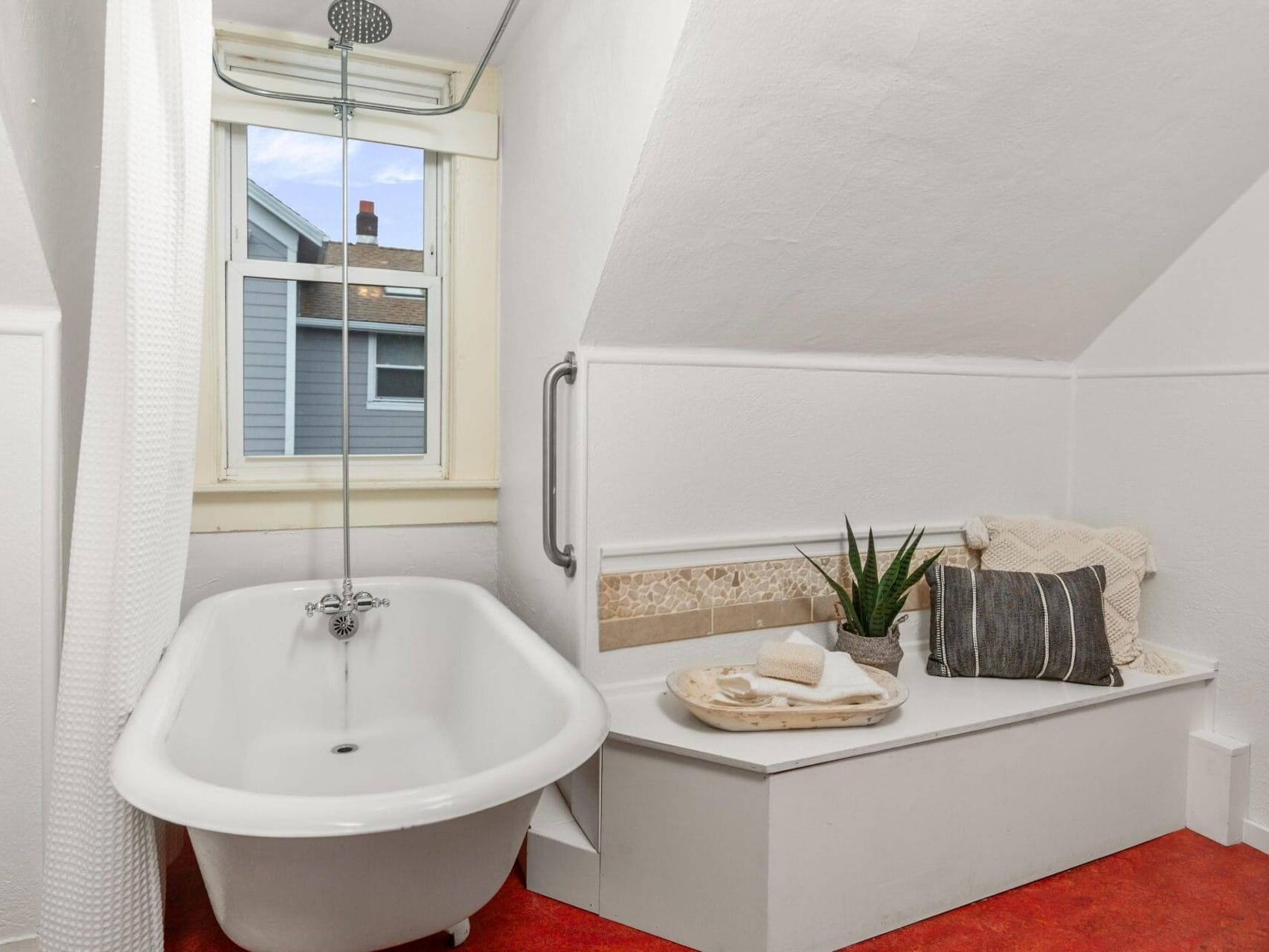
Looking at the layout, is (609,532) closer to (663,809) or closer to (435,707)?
(663,809)

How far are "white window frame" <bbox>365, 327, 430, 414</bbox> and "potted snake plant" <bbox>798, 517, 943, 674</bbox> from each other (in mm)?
1367

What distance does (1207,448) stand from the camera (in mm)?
2197

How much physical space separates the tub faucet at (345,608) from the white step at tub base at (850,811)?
741 millimetres

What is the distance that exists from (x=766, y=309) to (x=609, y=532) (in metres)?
0.64

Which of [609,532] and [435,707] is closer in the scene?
[609,532]

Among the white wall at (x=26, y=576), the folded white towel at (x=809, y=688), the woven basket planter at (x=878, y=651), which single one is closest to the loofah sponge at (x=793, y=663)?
the folded white towel at (x=809, y=688)

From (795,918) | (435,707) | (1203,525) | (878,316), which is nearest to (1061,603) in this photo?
(1203,525)

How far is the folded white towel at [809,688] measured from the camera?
68.3 inches

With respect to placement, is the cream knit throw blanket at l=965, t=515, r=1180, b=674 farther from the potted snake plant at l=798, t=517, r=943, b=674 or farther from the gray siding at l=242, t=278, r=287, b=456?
the gray siding at l=242, t=278, r=287, b=456

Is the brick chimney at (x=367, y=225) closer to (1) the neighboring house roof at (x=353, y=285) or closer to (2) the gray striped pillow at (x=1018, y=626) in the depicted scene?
(1) the neighboring house roof at (x=353, y=285)

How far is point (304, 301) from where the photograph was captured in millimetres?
2500

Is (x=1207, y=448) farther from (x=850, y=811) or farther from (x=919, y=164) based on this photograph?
(x=850, y=811)

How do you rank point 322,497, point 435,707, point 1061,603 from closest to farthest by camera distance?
point 1061,603 < point 435,707 < point 322,497

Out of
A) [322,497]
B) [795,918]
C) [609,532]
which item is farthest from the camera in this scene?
[322,497]
